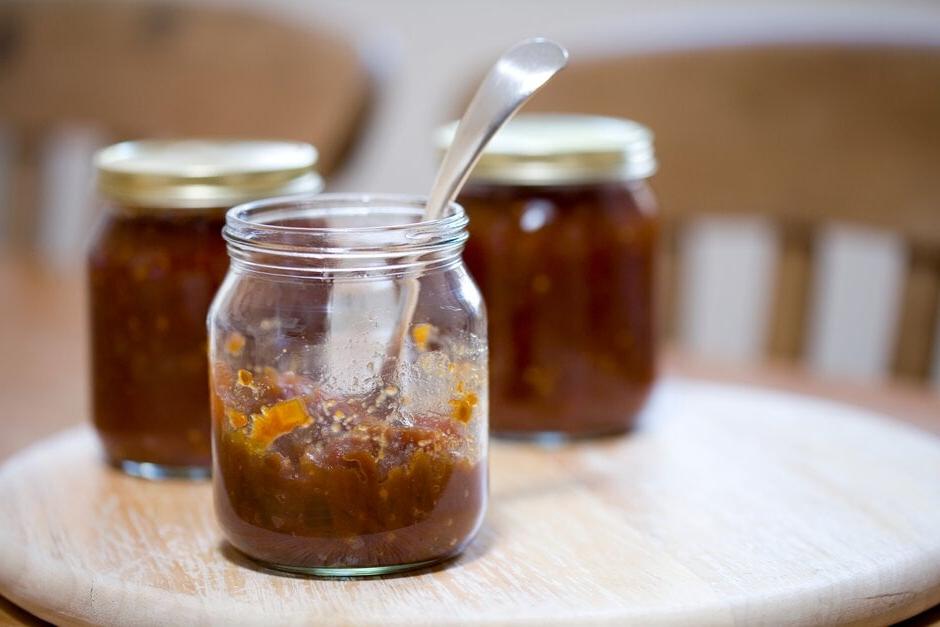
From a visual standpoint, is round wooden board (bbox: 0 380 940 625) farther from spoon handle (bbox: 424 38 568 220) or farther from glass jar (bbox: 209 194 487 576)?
spoon handle (bbox: 424 38 568 220)

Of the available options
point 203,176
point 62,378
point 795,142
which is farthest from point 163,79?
point 203,176

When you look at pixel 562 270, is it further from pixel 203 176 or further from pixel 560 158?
pixel 203 176

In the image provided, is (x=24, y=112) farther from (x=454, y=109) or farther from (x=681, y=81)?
(x=681, y=81)

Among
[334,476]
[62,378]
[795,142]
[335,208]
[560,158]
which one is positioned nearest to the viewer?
[334,476]

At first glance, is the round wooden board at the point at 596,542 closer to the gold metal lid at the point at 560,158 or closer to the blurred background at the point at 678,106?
the gold metal lid at the point at 560,158

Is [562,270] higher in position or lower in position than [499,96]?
lower

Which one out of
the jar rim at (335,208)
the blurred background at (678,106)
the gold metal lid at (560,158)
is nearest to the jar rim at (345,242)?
the jar rim at (335,208)

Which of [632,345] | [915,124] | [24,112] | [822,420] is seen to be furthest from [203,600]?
→ [24,112]
